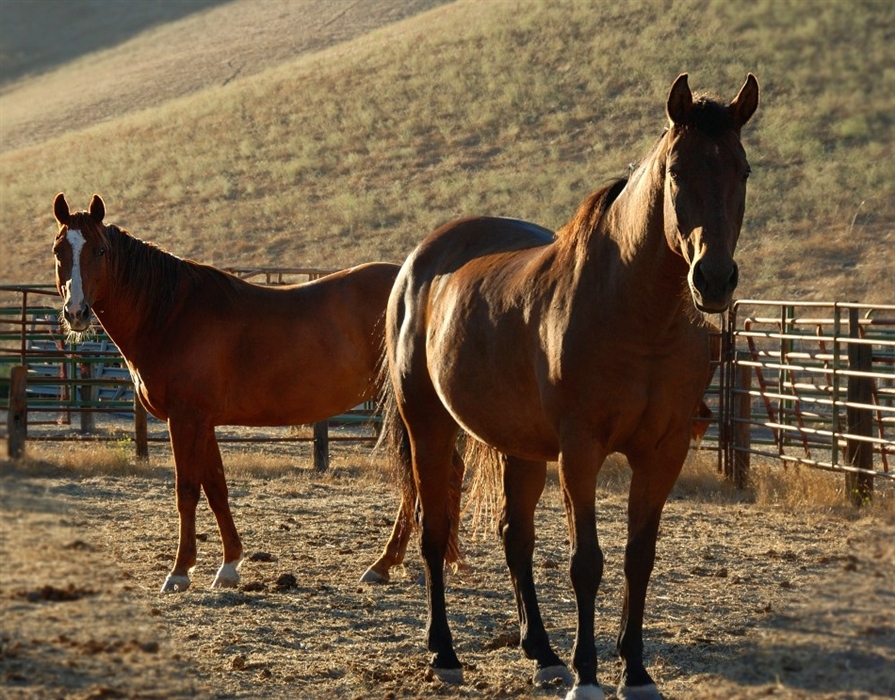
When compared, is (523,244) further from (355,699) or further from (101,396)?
(101,396)

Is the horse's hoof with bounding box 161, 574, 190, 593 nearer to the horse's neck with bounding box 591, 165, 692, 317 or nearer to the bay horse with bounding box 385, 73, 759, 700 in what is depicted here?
the bay horse with bounding box 385, 73, 759, 700

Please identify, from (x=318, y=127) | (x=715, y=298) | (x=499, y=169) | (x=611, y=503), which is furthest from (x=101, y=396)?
(x=318, y=127)

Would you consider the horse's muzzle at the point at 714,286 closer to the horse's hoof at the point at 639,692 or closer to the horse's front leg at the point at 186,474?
the horse's hoof at the point at 639,692

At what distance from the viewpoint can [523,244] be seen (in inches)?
207

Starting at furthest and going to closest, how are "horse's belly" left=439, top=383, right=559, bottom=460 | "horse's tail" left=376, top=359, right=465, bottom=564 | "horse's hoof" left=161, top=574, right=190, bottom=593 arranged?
"horse's hoof" left=161, top=574, right=190, bottom=593 → "horse's tail" left=376, top=359, right=465, bottom=564 → "horse's belly" left=439, top=383, right=559, bottom=460

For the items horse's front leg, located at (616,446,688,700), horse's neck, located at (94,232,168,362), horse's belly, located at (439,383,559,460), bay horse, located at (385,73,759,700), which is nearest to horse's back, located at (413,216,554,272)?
bay horse, located at (385,73,759,700)

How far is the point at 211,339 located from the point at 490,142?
30.4 metres

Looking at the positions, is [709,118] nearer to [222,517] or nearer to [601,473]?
[222,517]

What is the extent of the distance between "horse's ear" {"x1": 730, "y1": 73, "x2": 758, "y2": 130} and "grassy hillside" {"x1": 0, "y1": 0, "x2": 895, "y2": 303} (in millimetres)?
14885

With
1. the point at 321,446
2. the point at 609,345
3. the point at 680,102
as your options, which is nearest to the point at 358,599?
the point at 609,345

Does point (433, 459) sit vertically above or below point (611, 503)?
above

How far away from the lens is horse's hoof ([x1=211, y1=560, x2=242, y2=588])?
21.8 ft

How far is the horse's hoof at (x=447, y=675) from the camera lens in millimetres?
4698

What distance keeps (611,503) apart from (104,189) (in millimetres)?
30761
